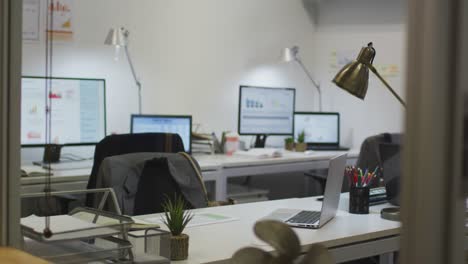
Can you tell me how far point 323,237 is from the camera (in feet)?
7.03

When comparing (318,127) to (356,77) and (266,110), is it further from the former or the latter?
(356,77)

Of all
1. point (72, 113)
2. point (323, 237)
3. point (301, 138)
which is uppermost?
point (72, 113)

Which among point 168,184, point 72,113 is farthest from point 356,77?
point 72,113

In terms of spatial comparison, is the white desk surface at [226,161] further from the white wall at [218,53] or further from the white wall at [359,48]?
the white wall at [218,53]

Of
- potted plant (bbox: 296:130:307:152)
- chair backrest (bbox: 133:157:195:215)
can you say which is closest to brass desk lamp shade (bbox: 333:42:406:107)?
chair backrest (bbox: 133:157:195:215)

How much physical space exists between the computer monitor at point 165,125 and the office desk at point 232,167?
188 mm

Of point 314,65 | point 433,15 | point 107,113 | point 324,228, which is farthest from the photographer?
point 314,65

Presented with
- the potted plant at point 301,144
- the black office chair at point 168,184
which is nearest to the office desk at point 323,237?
the black office chair at point 168,184

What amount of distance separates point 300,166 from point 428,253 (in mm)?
3896

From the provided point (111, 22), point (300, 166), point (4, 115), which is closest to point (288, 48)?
point (300, 166)

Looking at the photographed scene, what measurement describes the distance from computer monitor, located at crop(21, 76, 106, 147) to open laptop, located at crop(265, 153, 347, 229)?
70.2 inches

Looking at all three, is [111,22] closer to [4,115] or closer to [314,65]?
[314,65]

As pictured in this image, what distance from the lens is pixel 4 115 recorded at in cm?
157

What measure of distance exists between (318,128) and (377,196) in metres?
2.63
